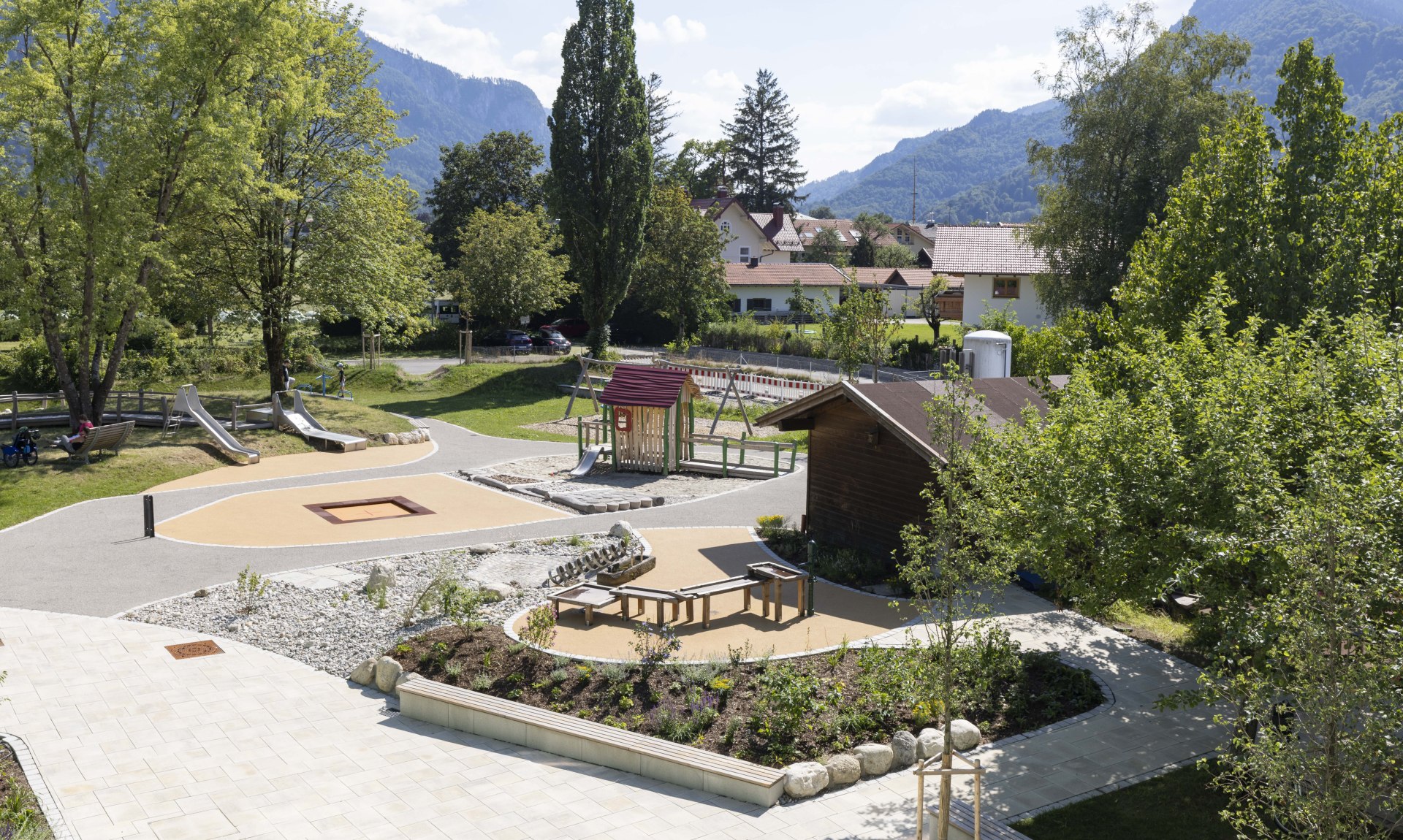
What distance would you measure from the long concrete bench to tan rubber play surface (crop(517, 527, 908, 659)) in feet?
7.05

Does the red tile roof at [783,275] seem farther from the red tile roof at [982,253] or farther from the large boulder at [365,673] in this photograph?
the large boulder at [365,673]

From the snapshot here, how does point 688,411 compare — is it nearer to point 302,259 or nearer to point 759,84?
point 302,259

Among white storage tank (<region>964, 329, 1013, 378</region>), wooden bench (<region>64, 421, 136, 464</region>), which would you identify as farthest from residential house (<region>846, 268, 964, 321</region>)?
wooden bench (<region>64, 421, 136, 464</region>)

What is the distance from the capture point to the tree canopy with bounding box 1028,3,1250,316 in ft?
120

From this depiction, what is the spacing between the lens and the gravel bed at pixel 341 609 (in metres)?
13.8

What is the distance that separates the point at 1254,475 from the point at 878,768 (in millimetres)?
4645

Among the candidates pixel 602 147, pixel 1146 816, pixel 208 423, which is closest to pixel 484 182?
pixel 602 147

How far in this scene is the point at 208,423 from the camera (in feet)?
93.7

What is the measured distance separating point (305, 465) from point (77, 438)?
540cm

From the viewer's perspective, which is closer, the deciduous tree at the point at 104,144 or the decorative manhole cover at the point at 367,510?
the decorative manhole cover at the point at 367,510

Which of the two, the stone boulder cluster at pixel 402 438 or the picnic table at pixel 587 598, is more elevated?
the stone boulder cluster at pixel 402 438

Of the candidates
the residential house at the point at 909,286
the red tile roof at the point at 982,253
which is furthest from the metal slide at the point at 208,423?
the residential house at the point at 909,286

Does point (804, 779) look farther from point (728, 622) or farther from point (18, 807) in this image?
point (18, 807)

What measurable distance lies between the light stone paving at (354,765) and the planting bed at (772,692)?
61 centimetres
